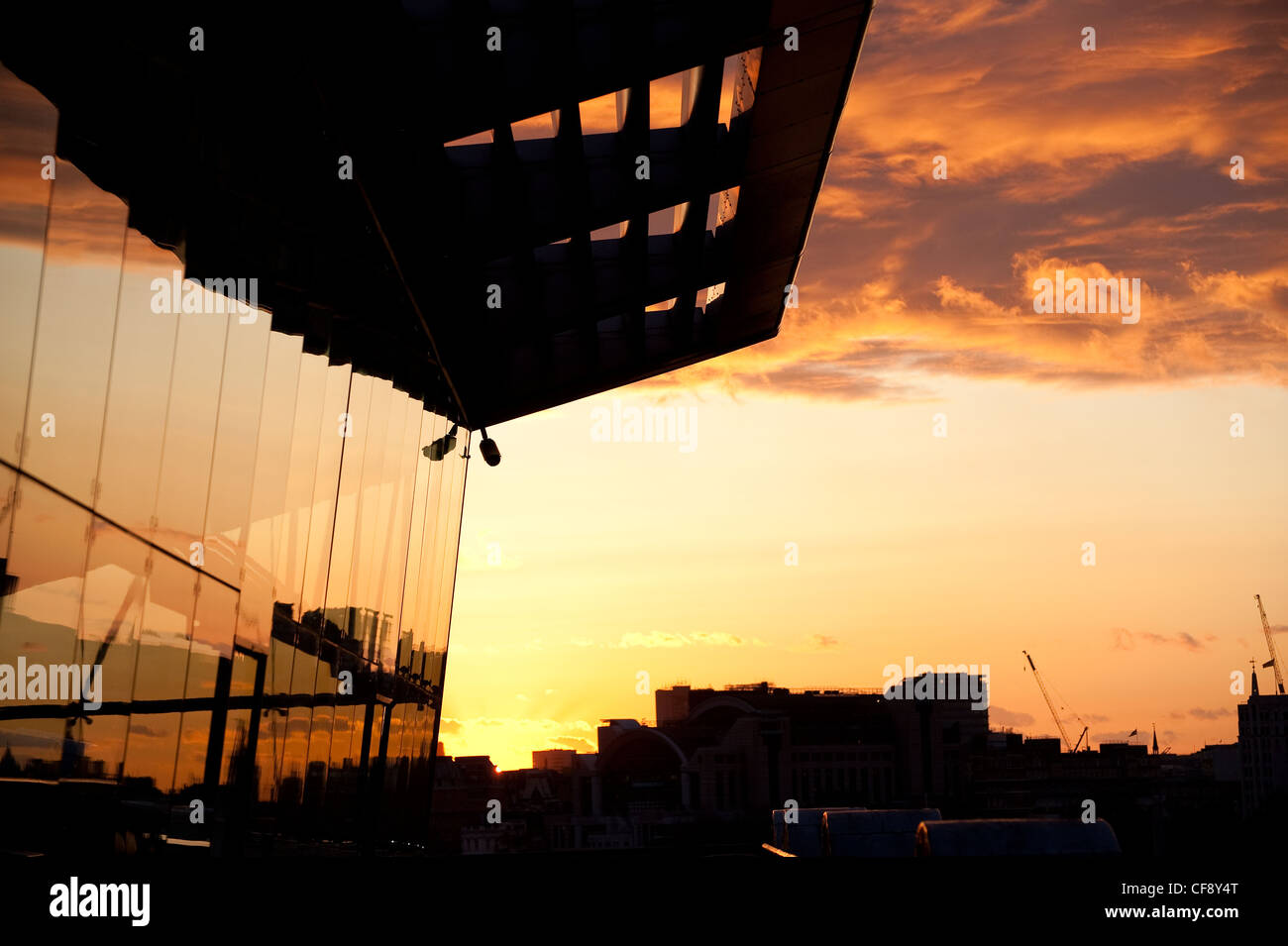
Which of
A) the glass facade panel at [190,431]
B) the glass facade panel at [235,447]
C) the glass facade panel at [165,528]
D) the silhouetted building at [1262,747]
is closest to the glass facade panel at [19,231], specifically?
the glass facade panel at [165,528]

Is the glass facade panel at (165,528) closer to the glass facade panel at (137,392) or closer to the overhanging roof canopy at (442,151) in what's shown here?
the glass facade panel at (137,392)

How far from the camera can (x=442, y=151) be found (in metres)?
11.0

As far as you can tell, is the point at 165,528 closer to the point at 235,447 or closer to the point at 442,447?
the point at 235,447

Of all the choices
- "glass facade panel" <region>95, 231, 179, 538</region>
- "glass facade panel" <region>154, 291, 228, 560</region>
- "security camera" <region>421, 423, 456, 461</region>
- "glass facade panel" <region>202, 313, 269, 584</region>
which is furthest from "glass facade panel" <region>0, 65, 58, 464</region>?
"security camera" <region>421, 423, 456, 461</region>

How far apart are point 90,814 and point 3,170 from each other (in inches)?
114

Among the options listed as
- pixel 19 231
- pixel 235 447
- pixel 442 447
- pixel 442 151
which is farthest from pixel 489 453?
pixel 19 231

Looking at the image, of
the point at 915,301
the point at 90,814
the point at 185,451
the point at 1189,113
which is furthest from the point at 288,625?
the point at 915,301

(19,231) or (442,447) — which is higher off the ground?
(442,447)

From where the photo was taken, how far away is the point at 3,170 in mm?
4648

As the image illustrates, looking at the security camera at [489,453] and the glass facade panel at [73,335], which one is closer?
the glass facade panel at [73,335]

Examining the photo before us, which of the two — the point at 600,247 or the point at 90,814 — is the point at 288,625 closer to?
the point at 90,814

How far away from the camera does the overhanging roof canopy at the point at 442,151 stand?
6.52 metres

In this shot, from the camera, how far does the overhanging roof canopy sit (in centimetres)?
652

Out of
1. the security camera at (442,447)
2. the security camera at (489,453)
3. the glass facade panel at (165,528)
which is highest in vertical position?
the security camera at (489,453)
